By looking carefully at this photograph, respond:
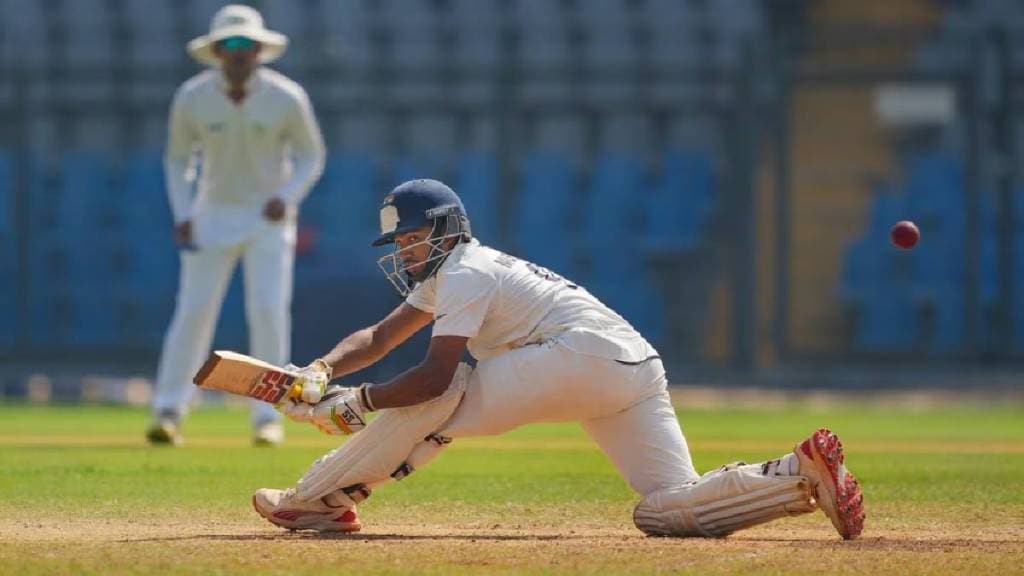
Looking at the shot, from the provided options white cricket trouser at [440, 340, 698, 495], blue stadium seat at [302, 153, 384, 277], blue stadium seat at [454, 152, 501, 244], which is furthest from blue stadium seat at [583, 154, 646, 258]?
white cricket trouser at [440, 340, 698, 495]

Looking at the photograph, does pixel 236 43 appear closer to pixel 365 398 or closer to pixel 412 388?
pixel 365 398

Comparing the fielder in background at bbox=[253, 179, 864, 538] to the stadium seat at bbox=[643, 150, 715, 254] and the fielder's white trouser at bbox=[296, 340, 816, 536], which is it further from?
the stadium seat at bbox=[643, 150, 715, 254]

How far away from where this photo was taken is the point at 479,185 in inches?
952

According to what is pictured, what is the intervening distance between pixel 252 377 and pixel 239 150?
5.44 metres

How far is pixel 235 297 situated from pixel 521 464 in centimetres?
1289

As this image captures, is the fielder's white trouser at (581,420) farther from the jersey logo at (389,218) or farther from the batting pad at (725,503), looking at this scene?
the jersey logo at (389,218)

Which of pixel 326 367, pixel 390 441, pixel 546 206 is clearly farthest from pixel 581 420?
pixel 546 206

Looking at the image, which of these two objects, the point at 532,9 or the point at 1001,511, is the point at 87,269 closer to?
the point at 532,9

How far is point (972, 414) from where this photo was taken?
1908 cm

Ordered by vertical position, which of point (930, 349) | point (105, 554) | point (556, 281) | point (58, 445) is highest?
point (556, 281)

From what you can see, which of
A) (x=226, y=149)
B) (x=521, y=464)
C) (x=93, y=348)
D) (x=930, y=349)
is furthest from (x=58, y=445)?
(x=930, y=349)

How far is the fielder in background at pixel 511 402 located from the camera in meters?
6.97

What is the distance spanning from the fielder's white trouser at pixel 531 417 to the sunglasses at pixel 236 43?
17.7 ft

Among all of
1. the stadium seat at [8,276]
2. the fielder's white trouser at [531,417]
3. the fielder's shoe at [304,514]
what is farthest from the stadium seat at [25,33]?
the fielder's white trouser at [531,417]
